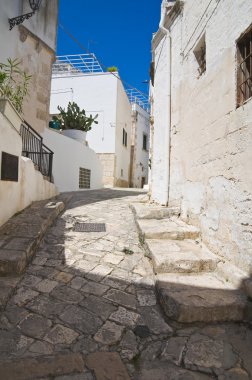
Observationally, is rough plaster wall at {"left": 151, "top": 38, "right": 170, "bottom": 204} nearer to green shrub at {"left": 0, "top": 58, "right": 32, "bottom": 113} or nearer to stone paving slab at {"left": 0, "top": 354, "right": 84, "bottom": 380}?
green shrub at {"left": 0, "top": 58, "right": 32, "bottom": 113}

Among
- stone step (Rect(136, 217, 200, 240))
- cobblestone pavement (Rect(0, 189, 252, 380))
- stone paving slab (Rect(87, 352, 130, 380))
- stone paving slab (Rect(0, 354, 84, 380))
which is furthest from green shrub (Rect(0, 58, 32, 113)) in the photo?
stone paving slab (Rect(87, 352, 130, 380))

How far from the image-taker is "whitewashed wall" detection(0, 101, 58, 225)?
4.18 metres

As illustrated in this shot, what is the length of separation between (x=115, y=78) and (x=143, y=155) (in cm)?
806

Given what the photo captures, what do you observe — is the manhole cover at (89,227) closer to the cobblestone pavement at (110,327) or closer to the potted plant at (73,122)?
the cobblestone pavement at (110,327)

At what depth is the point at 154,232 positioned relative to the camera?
4324 mm

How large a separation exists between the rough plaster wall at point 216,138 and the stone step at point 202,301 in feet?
1.38

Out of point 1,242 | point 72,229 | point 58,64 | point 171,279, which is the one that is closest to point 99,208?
point 72,229

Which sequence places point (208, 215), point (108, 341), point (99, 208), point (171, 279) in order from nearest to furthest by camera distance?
point (108, 341) < point (171, 279) < point (208, 215) < point (99, 208)

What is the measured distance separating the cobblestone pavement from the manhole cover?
1.21 m

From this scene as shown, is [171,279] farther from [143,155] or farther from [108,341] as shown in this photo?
[143,155]

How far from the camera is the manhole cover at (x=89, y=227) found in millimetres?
5125

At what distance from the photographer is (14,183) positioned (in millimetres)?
4660

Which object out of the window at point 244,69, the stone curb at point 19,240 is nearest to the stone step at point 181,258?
the stone curb at point 19,240

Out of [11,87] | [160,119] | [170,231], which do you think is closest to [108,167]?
[160,119]
